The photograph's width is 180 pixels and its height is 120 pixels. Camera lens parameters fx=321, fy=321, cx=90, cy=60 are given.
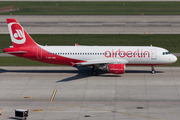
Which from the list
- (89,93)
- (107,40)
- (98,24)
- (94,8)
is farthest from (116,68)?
(94,8)

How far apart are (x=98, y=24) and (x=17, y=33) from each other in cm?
3695

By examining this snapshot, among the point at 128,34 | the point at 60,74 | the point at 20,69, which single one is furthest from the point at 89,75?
the point at 128,34

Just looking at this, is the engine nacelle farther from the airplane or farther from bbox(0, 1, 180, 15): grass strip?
bbox(0, 1, 180, 15): grass strip

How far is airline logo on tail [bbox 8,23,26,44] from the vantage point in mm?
47500

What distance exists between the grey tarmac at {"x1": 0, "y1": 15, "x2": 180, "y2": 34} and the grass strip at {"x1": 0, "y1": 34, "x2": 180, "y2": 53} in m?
3.70

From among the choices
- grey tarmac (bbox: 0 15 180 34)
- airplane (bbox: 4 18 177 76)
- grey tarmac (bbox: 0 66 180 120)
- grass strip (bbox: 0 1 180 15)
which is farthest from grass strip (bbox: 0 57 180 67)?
grass strip (bbox: 0 1 180 15)

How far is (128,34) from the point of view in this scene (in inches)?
2835

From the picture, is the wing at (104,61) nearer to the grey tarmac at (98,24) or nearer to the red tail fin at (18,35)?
the red tail fin at (18,35)

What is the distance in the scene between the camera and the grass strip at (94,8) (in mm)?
96375

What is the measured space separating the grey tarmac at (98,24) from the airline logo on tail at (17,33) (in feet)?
88.1

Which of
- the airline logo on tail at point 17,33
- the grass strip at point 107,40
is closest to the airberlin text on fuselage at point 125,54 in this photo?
the airline logo on tail at point 17,33

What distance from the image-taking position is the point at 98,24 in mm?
82000

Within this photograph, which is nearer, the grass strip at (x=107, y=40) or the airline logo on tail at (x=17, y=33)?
the airline logo on tail at (x=17, y=33)

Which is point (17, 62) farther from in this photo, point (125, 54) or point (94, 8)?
point (94, 8)
